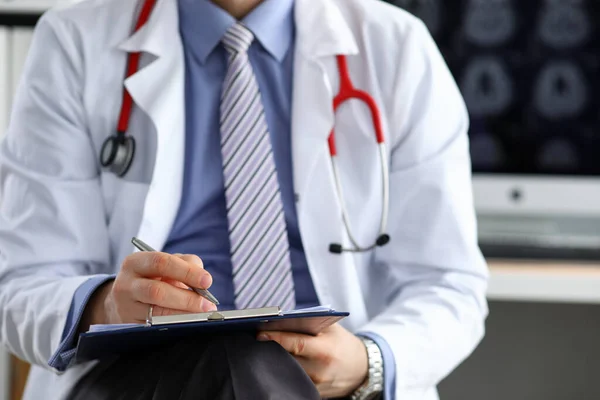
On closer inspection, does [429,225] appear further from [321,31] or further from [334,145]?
[321,31]

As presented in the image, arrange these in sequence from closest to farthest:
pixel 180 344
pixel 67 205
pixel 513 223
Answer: pixel 180 344, pixel 67 205, pixel 513 223

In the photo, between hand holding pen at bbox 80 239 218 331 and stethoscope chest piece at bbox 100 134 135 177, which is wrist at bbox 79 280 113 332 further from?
stethoscope chest piece at bbox 100 134 135 177

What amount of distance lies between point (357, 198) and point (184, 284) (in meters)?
0.33

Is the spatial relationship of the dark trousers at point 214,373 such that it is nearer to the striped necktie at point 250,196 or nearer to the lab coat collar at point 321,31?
the striped necktie at point 250,196

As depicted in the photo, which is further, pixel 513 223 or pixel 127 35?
pixel 513 223

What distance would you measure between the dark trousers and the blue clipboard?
1cm

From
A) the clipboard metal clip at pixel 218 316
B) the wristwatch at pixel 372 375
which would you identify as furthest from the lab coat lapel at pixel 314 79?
the clipboard metal clip at pixel 218 316

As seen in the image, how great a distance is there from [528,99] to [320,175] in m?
Answer: 0.63

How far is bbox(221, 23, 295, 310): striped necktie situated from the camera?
3.11 feet

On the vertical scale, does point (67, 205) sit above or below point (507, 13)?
below

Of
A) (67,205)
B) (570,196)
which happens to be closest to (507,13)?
(570,196)

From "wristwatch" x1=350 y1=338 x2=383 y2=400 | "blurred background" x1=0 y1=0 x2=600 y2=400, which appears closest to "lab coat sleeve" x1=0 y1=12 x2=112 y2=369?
"wristwatch" x1=350 y1=338 x2=383 y2=400

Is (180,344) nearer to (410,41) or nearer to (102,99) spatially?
(102,99)

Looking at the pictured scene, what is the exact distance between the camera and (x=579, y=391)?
1.75 m
